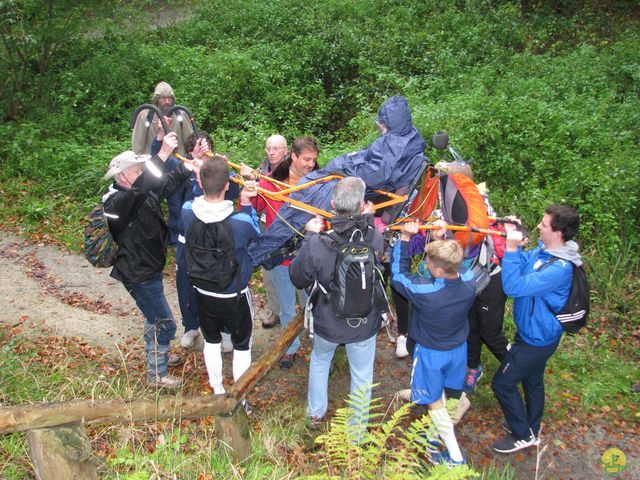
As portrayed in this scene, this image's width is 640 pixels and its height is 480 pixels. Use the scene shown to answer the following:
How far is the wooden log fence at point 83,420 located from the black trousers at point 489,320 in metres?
2.21

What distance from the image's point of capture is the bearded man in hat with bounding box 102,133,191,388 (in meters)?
4.54

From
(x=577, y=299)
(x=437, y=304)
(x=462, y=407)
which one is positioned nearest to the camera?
(x=437, y=304)

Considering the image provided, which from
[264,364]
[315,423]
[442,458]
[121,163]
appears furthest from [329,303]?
[121,163]

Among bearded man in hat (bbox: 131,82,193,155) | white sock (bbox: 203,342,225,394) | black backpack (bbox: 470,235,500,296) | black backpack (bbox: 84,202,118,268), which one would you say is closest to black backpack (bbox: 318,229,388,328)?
black backpack (bbox: 470,235,500,296)

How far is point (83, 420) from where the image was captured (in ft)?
10.6

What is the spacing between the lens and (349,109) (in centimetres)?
1203

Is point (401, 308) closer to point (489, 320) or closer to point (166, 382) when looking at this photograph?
point (489, 320)

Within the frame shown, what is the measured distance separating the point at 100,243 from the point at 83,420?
1901mm

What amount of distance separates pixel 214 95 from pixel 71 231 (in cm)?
442

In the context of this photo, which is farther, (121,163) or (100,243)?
(100,243)

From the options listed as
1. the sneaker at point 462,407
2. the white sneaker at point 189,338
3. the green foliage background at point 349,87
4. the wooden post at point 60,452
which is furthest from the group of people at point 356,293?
the green foliage background at point 349,87

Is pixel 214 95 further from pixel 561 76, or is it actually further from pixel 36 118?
pixel 561 76

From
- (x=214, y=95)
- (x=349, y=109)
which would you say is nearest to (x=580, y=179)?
(x=349, y=109)

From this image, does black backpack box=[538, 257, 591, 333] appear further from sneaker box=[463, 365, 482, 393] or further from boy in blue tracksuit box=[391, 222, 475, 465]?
sneaker box=[463, 365, 482, 393]
